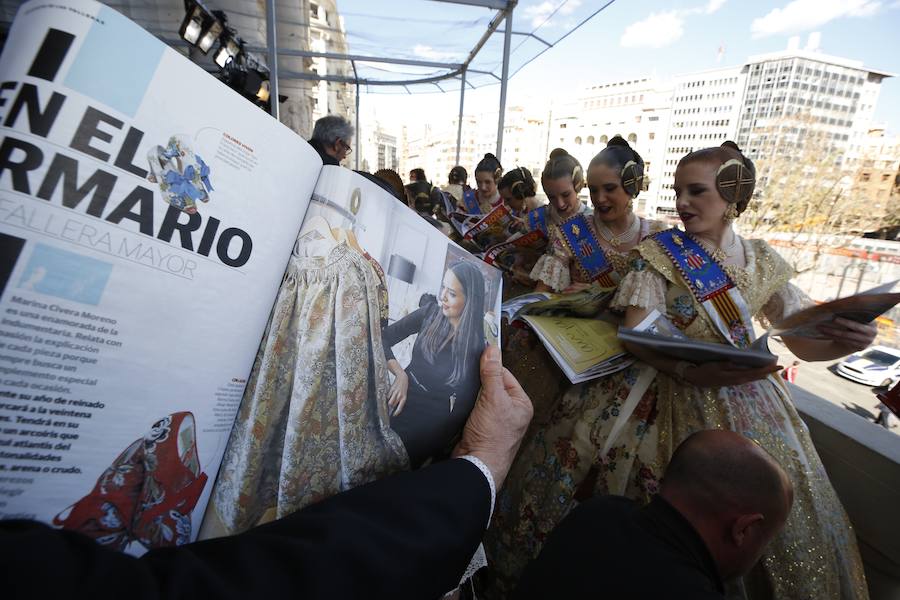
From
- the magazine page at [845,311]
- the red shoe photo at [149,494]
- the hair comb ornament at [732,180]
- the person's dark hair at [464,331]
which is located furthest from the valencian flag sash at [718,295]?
the red shoe photo at [149,494]

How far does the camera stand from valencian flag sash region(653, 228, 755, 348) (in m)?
1.38

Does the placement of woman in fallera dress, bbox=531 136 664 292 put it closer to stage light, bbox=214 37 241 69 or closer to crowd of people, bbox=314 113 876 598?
crowd of people, bbox=314 113 876 598

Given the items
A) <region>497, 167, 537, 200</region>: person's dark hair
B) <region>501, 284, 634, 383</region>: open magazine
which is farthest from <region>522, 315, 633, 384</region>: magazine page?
<region>497, 167, 537, 200</region>: person's dark hair

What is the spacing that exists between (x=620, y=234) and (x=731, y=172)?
0.68 m

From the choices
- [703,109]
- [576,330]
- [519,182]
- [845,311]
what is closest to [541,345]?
[576,330]

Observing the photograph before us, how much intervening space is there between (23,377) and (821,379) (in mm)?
19699

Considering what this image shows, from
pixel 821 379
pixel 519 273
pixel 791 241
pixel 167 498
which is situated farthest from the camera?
pixel 791 241

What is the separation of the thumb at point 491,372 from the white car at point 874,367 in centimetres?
1694

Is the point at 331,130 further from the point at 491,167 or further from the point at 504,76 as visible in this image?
the point at 504,76

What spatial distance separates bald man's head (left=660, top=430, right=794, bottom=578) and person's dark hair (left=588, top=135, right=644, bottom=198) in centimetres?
134

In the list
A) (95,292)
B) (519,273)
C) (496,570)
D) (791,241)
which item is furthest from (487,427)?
(791,241)

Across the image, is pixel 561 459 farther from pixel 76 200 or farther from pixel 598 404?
pixel 76 200

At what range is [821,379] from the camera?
48.0 feet

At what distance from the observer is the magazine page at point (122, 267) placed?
14.6 inches
